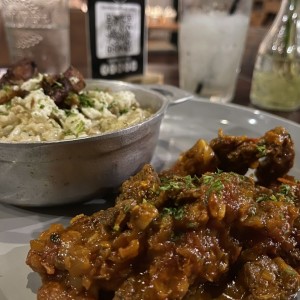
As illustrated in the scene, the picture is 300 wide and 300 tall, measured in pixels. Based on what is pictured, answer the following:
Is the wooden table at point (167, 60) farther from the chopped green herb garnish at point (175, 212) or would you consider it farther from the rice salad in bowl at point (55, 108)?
the chopped green herb garnish at point (175, 212)

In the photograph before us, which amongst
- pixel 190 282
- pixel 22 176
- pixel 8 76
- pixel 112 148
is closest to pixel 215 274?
pixel 190 282

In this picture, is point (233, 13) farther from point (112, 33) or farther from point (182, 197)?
point (182, 197)

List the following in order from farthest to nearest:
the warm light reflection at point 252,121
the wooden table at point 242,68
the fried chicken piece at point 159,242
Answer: the wooden table at point 242,68
the warm light reflection at point 252,121
the fried chicken piece at point 159,242

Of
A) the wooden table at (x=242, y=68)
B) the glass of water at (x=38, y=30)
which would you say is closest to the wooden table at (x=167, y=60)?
the wooden table at (x=242, y=68)

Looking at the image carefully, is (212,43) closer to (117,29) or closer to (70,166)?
(117,29)

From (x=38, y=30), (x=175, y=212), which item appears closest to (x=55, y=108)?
(x=175, y=212)
